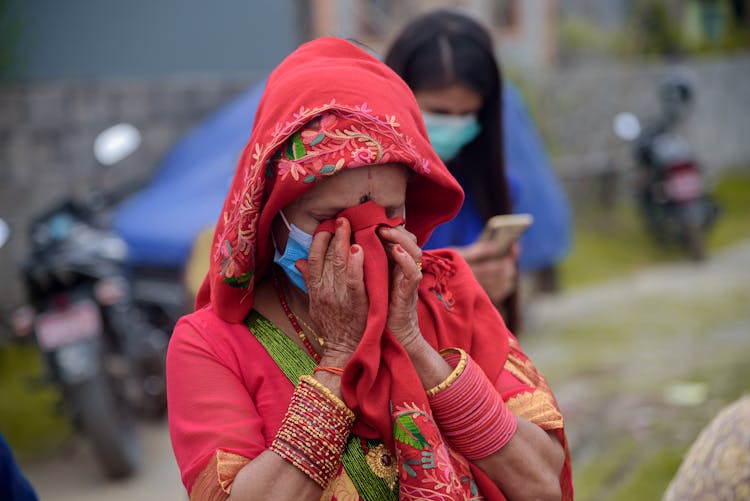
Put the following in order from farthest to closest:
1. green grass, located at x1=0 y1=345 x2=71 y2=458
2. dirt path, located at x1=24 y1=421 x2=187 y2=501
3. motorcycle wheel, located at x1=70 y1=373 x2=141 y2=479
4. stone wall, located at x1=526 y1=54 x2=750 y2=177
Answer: stone wall, located at x1=526 y1=54 x2=750 y2=177, green grass, located at x1=0 y1=345 x2=71 y2=458, dirt path, located at x1=24 y1=421 x2=187 y2=501, motorcycle wheel, located at x1=70 y1=373 x2=141 y2=479

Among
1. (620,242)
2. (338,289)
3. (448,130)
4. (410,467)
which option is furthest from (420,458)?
(620,242)

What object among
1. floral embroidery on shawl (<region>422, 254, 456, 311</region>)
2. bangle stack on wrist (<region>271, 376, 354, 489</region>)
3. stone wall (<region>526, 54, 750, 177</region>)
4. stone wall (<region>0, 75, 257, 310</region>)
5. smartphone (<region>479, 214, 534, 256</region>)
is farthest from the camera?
stone wall (<region>526, 54, 750, 177</region>)

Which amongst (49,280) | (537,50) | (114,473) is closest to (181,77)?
(49,280)

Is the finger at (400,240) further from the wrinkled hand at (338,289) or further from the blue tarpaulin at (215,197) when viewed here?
the blue tarpaulin at (215,197)

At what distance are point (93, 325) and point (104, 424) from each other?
19.8 inches

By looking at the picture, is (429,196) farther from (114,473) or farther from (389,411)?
(114,473)

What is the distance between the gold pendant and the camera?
5.87 feet

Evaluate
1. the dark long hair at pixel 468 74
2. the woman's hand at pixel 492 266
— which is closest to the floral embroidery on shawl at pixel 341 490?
the woman's hand at pixel 492 266

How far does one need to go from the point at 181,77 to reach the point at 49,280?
134 inches

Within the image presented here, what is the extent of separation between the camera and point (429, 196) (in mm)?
2004

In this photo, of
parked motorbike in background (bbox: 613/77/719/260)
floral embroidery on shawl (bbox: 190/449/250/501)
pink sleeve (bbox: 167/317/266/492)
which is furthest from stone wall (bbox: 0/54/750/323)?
floral embroidery on shawl (bbox: 190/449/250/501)

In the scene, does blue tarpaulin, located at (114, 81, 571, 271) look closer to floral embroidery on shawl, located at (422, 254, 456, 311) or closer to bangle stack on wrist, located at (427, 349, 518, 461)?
floral embroidery on shawl, located at (422, 254, 456, 311)

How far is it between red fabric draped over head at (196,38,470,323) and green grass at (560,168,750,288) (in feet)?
23.2

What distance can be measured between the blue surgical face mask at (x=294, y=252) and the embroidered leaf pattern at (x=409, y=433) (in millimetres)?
338
